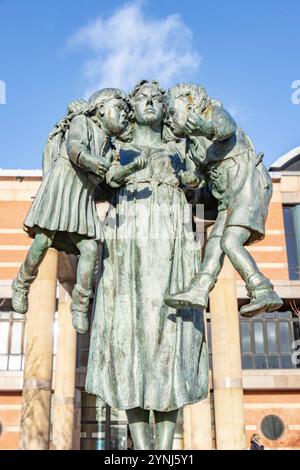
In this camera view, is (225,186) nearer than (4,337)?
Yes

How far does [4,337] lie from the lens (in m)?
29.3

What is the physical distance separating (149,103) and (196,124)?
96cm

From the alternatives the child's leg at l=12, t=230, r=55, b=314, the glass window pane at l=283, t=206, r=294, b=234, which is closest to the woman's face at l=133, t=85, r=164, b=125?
the child's leg at l=12, t=230, r=55, b=314

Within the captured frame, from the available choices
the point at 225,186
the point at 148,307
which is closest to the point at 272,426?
the point at 148,307

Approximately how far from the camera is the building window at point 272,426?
27828 millimetres

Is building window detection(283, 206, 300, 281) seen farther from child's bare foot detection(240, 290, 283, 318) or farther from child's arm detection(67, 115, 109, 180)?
child's arm detection(67, 115, 109, 180)

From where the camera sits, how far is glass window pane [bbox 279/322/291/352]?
2912 centimetres

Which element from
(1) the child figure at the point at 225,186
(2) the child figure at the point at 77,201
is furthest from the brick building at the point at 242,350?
(1) the child figure at the point at 225,186

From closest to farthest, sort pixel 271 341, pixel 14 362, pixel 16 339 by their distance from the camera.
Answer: pixel 14 362
pixel 16 339
pixel 271 341

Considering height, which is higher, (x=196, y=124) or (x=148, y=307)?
(x=196, y=124)

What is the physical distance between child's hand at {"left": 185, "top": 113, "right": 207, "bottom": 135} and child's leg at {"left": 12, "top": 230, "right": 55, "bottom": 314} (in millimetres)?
1357

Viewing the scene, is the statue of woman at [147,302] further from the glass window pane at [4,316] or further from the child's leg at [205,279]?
the glass window pane at [4,316]

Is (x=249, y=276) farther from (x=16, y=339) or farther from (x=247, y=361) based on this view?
(x=16, y=339)
